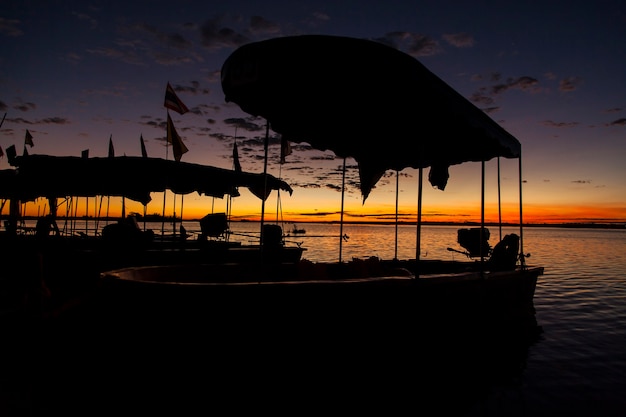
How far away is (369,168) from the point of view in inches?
364

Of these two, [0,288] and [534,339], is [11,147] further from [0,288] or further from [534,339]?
[534,339]

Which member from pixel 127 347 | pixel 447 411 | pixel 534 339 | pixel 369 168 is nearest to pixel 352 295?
pixel 447 411

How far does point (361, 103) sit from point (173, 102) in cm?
797

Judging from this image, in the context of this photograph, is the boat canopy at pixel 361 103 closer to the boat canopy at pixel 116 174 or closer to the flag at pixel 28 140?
the boat canopy at pixel 116 174

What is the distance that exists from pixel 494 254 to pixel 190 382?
7858 mm

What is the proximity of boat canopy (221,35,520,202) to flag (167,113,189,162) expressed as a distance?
281 inches

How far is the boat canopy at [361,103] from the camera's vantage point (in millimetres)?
4699

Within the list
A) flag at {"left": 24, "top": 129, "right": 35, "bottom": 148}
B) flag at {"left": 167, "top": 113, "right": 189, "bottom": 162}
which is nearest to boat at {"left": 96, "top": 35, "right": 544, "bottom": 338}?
flag at {"left": 167, "top": 113, "right": 189, "bottom": 162}

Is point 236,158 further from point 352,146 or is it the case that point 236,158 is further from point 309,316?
point 309,316

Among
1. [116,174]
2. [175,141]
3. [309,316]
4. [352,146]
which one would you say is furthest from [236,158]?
[309,316]

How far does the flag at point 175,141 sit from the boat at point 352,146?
7.17 metres

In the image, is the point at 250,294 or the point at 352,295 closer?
the point at 250,294

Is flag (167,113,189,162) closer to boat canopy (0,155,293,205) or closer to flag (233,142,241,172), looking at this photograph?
boat canopy (0,155,293,205)

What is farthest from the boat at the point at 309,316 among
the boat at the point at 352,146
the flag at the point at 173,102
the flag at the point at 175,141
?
the flag at the point at 175,141
